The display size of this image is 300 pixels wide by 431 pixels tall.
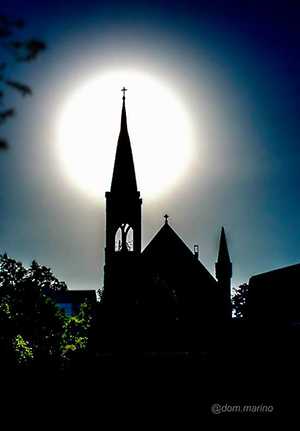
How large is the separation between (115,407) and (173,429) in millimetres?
2731

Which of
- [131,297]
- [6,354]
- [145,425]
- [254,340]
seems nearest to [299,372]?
[254,340]

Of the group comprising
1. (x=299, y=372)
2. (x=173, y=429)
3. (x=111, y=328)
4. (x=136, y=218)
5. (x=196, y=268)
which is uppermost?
(x=136, y=218)

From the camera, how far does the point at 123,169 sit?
4172cm

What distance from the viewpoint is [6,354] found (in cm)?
2520

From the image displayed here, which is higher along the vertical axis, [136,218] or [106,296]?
[136,218]

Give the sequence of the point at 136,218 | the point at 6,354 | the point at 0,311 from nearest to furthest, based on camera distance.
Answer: the point at 6,354
the point at 0,311
the point at 136,218

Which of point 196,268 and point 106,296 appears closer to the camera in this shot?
point 106,296

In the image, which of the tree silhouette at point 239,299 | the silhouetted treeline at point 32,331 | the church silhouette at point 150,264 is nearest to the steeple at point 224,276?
the church silhouette at point 150,264

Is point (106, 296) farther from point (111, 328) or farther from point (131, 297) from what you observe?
point (111, 328)

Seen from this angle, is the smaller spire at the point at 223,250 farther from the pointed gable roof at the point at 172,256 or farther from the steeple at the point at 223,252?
the pointed gable roof at the point at 172,256

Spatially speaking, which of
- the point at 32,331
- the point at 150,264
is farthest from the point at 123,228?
the point at 32,331

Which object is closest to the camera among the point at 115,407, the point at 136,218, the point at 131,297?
the point at 115,407

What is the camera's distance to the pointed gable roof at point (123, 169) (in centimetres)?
4131
